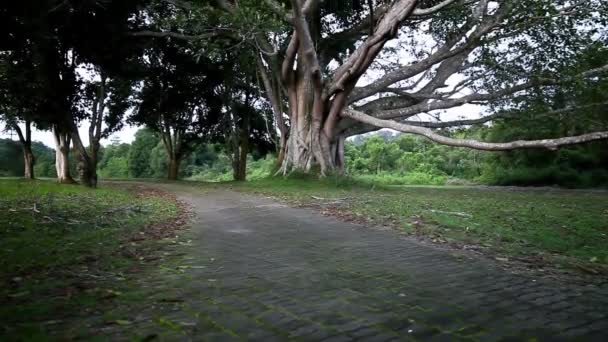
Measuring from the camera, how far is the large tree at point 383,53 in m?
13.4

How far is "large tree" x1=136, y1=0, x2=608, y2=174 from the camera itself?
13.4 m

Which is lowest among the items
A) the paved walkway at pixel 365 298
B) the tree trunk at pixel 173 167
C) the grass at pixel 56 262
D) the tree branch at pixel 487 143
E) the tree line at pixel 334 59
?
the paved walkway at pixel 365 298

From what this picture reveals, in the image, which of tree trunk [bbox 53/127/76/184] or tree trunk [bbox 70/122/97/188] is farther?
tree trunk [bbox 53/127/76/184]

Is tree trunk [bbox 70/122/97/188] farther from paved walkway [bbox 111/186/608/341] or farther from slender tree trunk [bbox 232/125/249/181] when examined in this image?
paved walkway [bbox 111/186/608/341]

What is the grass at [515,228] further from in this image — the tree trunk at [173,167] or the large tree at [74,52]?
the tree trunk at [173,167]

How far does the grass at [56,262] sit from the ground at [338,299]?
23 centimetres

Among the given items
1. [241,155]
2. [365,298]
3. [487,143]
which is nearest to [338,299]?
[365,298]

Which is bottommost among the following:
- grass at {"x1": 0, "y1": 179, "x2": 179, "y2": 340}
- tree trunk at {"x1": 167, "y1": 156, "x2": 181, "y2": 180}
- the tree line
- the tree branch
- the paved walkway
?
the paved walkway

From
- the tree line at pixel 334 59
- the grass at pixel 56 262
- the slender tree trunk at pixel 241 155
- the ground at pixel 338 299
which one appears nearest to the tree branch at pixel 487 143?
the tree line at pixel 334 59

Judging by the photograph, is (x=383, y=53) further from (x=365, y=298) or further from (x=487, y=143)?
(x=365, y=298)

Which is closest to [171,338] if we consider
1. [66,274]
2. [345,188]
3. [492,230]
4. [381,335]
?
[381,335]

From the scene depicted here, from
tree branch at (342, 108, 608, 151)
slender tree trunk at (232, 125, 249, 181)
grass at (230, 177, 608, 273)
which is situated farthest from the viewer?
slender tree trunk at (232, 125, 249, 181)

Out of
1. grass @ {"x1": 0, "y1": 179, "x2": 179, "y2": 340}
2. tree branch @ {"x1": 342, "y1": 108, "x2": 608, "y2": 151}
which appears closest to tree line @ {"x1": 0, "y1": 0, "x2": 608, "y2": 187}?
tree branch @ {"x1": 342, "y1": 108, "x2": 608, "y2": 151}

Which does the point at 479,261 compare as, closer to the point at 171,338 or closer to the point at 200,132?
the point at 171,338
